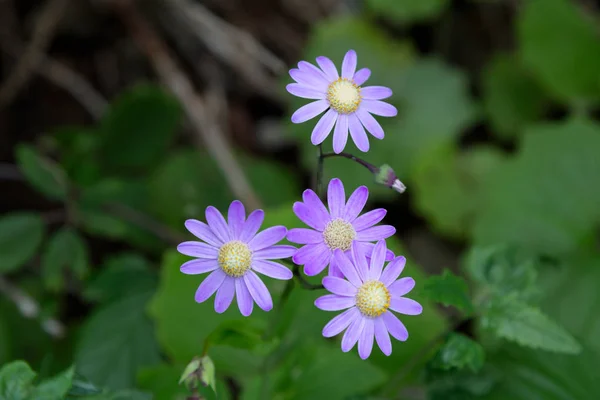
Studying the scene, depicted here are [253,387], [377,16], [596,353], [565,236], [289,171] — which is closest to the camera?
[253,387]

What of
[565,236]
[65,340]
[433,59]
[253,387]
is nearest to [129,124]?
[65,340]

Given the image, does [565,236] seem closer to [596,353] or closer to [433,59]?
[596,353]

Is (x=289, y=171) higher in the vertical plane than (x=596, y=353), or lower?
higher

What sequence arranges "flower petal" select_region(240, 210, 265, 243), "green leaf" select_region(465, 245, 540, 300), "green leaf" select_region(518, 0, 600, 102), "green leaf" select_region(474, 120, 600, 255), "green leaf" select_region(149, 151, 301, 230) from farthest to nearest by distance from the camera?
"green leaf" select_region(518, 0, 600, 102) < "green leaf" select_region(149, 151, 301, 230) < "green leaf" select_region(474, 120, 600, 255) < "green leaf" select_region(465, 245, 540, 300) < "flower petal" select_region(240, 210, 265, 243)

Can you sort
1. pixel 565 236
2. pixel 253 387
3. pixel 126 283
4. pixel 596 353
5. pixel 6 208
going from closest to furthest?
pixel 253 387 → pixel 596 353 → pixel 126 283 → pixel 565 236 → pixel 6 208

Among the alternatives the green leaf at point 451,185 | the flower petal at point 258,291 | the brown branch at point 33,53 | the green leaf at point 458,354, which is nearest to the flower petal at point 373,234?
the flower petal at point 258,291

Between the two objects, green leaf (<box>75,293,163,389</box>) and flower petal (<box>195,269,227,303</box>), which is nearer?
flower petal (<box>195,269,227,303</box>)

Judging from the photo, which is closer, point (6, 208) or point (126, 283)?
point (126, 283)

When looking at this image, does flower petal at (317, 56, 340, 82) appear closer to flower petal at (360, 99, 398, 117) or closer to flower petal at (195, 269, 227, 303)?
flower petal at (360, 99, 398, 117)

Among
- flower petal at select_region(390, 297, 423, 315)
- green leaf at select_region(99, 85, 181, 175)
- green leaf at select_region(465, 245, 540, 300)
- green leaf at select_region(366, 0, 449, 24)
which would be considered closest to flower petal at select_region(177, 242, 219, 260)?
flower petal at select_region(390, 297, 423, 315)
